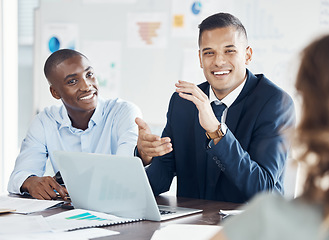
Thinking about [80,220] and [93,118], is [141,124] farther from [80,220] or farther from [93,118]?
[93,118]

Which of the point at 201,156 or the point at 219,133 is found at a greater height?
the point at 219,133

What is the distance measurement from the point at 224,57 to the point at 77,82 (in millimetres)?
819

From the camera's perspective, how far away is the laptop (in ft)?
5.04

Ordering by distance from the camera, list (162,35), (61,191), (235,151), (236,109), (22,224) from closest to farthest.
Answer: (22,224)
(235,151)
(61,191)
(236,109)
(162,35)

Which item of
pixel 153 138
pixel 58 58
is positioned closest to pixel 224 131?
pixel 153 138

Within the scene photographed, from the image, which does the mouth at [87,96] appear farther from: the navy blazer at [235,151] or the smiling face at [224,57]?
the smiling face at [224,57]

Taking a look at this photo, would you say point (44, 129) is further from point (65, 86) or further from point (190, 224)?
point (190, 224)

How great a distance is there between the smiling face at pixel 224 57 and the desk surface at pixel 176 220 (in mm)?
560

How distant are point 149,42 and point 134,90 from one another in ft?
1.24

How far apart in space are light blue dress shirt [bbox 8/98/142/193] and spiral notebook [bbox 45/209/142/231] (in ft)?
2.86

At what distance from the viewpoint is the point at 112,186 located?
161cm

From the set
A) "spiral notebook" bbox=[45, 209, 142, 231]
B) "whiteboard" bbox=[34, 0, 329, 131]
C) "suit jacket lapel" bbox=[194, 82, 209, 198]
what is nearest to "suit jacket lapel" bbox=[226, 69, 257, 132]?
"suit jacket lapel" bbox=[194, 82, 209, 198]

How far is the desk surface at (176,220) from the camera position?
141 cm

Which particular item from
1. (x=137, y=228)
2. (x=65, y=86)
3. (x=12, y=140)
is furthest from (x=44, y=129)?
(x=12, y=140)
